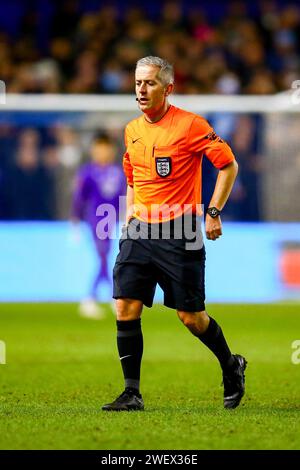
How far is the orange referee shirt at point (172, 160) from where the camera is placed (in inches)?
300

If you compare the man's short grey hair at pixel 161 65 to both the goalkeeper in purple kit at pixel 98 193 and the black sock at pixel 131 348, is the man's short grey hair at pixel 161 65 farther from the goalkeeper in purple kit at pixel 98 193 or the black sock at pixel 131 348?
the goalkeeper in purple kit at pixel 98 193

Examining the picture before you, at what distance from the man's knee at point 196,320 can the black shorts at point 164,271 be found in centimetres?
4

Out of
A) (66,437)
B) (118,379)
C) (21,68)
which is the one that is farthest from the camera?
(21,68)

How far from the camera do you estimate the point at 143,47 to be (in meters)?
19.3

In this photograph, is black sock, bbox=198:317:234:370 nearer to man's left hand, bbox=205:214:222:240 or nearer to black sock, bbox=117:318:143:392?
black sock, bbox=117:318:143:392

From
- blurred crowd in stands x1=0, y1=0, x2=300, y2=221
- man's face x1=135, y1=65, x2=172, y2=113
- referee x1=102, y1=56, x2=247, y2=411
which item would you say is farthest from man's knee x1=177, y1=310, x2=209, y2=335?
blurred crowd in stands x1=0, y1=0, x2=300, y2=221

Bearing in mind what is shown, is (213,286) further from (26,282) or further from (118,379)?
(118,379)

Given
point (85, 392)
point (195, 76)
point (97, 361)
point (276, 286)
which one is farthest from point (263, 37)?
point (85, 392)

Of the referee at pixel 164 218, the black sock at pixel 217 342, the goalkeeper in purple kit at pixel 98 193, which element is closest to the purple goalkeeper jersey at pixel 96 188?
the goalkeeper in purple kit at pixel 98 193

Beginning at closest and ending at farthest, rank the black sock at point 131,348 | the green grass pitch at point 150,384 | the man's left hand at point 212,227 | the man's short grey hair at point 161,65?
the green grass pitch at point 150,384 < the man's left hand at point 212,227 < the man's short grey hair at point 161,65 < the black sock at point 131,348

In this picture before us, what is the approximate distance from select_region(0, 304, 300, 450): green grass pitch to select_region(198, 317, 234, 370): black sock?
0.34 meters

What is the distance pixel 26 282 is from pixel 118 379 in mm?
6948

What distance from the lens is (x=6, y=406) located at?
7.88m

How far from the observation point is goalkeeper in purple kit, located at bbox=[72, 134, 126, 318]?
49.7ft
